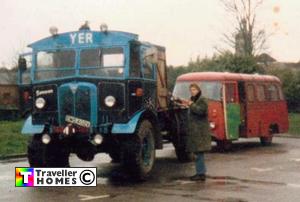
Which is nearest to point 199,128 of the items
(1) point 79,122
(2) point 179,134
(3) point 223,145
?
(1) point 79,122

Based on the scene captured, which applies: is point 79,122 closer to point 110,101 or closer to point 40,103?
point 110,101

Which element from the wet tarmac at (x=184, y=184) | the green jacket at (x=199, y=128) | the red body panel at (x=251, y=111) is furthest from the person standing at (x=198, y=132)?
the red body panel at (x=251, y=111)

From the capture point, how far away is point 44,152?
13.1m

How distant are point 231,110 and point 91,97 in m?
8.40

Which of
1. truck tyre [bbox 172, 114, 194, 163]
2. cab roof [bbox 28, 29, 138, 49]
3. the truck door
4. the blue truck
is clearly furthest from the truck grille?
the truck door

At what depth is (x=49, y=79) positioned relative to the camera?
43.4ft

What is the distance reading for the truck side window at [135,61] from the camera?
42.7 feet

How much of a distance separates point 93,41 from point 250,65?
28845mm

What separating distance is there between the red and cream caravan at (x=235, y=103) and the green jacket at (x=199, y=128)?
699 cm

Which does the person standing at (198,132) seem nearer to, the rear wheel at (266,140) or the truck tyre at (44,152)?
the truck tyre at (44,152)

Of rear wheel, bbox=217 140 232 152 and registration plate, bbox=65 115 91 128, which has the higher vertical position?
registration plate, bbox=65 115 91 128

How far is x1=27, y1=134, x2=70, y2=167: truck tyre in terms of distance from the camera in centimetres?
1310

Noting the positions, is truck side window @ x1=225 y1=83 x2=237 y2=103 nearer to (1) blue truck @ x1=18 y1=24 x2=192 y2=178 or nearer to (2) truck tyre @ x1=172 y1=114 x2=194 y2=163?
(2) truck tyre @ x1=172 y1=114 x2=194 y2=163

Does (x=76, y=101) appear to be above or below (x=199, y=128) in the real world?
above
